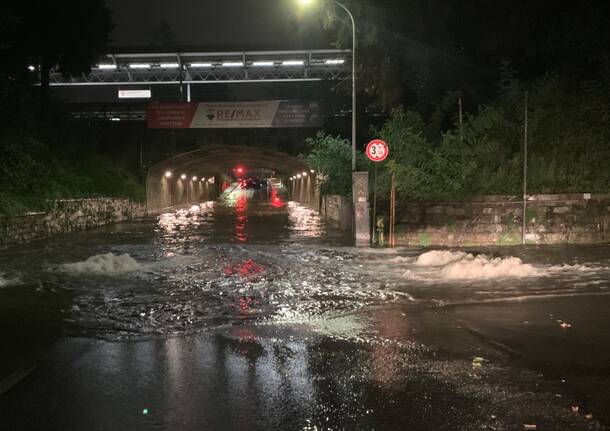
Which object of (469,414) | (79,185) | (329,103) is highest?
(329,103)

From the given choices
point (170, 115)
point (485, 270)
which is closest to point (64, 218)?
point (170, 115)

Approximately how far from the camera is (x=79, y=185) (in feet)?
94.0

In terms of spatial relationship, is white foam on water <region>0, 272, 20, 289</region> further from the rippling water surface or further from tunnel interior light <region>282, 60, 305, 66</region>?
tunnel interior light <region>282, 60, 305, 66</region>

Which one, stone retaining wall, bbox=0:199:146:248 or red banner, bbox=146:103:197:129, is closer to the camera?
stone retaining wall, bbox=0:199:146:248

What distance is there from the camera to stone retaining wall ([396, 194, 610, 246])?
57.8 feet

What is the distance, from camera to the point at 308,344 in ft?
23.9

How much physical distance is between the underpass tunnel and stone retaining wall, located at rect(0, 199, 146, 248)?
6.63m

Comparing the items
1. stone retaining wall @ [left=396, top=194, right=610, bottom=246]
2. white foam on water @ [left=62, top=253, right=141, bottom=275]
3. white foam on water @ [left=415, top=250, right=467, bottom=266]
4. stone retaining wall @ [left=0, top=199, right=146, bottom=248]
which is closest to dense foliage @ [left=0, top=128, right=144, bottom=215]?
stone retaining wall @ [left=0, top=199, right=146, bottom=248]

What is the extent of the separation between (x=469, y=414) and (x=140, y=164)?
3626 centimetres

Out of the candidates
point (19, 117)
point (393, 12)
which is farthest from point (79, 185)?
point (393, 12)

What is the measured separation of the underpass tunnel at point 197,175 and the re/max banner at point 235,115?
3.36 meters

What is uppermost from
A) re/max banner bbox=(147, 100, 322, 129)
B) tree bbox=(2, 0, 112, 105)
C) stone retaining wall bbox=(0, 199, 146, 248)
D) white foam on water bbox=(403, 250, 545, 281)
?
tree bbox=(2, 0, 112, 105)

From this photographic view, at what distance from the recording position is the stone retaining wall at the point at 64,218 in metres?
19.0

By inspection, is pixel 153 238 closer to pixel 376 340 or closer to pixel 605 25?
pixel 376 340
